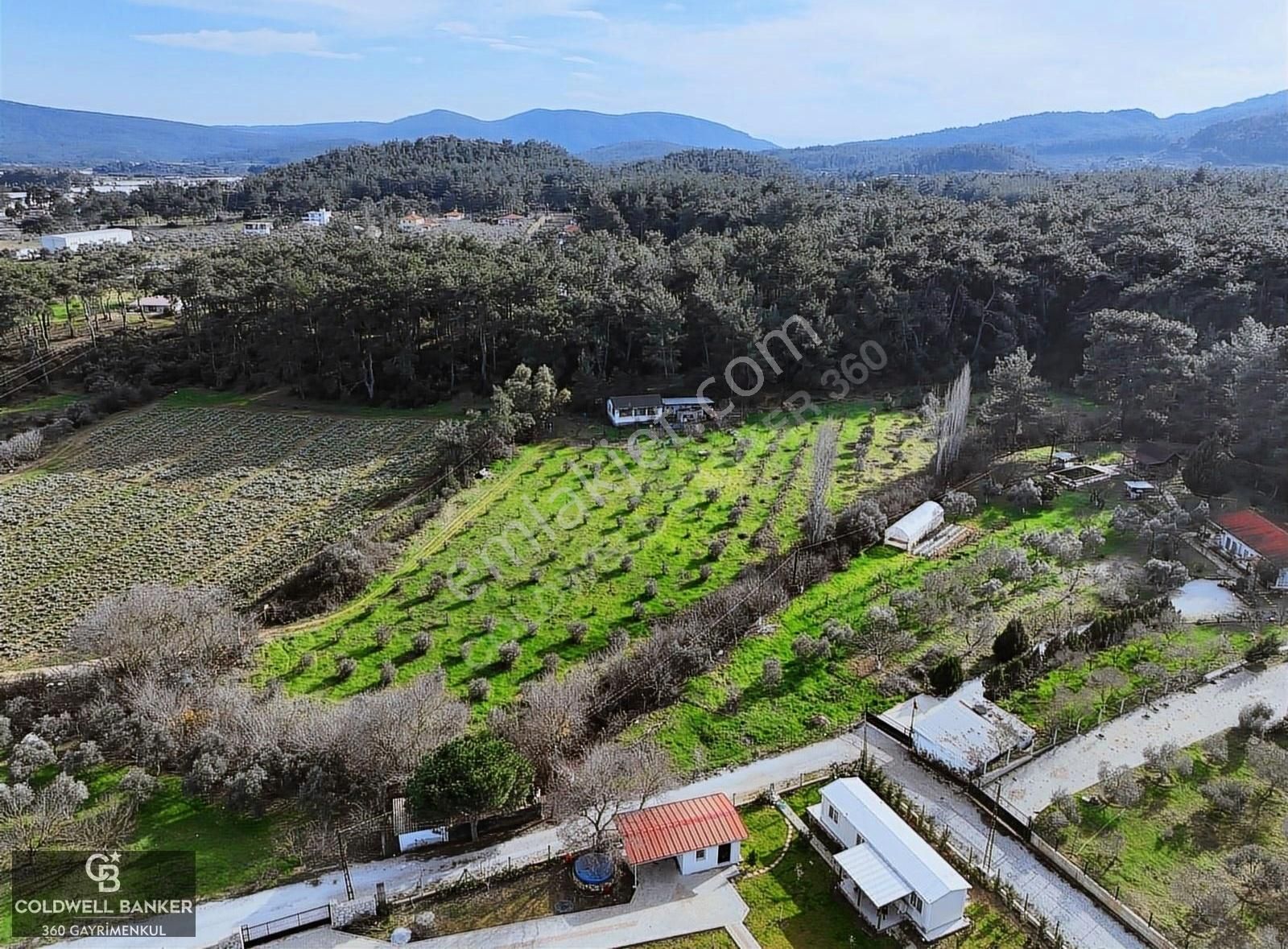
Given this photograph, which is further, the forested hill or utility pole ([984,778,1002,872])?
the forested hill

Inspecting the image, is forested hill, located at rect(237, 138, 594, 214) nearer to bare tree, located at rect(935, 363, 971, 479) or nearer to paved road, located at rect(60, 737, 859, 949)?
bare tree, located at rect(935, 363, 971, 479)

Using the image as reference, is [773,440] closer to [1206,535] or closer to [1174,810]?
[1206,535]

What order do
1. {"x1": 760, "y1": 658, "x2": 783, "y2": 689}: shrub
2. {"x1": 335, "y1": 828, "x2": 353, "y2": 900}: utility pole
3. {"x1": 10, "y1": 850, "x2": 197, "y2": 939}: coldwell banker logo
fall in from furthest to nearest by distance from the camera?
{"x1": 760, "y1": 658, "x2": 783, "y2": 689}: shrub
{"x1": 335, "y1": 828, "x2": 353, "y2": 900}: utility pole
{"x1": 10, "y1": 850, "x2": 197, "y2": 939}: coldwell banker logo

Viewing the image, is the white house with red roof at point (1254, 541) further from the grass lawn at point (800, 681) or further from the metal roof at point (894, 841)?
the metal roof at point (894, 841)

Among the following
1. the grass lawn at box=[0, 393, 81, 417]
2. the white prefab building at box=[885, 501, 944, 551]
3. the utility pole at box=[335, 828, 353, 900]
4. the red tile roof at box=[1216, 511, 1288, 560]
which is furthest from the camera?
the grass lawn at box=[0, 393, 81, 417]

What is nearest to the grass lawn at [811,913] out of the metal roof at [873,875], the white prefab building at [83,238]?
the metal roof at [873,875]

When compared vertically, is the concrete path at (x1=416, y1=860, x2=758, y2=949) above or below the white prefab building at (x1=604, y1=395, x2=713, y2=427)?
below

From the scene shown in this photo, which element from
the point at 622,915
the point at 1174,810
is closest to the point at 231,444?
the point at 622,915

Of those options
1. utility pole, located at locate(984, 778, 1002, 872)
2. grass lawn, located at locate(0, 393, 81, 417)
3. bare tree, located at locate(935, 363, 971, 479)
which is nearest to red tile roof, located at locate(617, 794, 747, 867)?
utility pole, located at locate(984, 778, 1002, 872)
